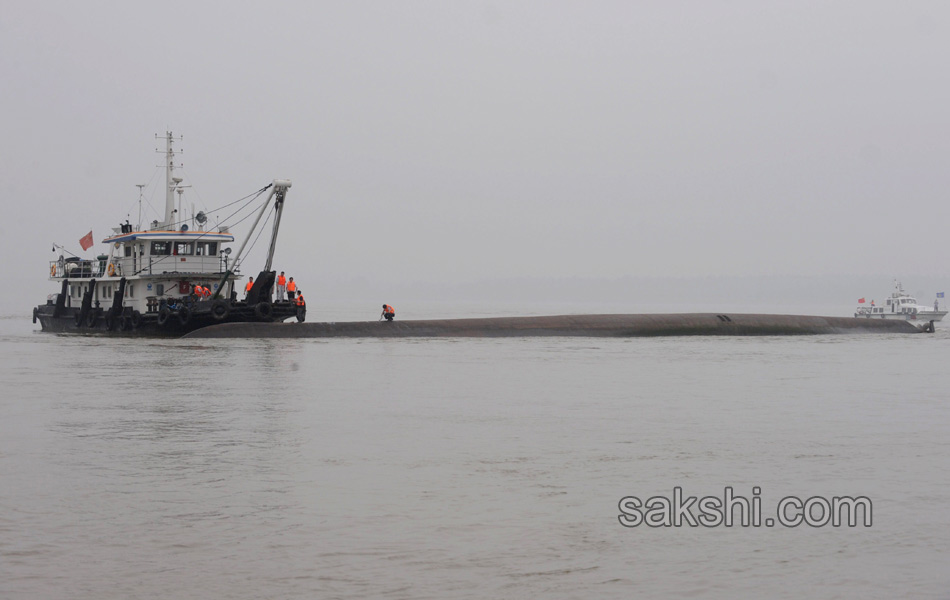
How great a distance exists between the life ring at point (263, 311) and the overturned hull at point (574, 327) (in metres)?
0.50

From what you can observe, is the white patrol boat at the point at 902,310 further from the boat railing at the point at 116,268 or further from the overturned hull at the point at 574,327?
the boat railing at the point at 116,268

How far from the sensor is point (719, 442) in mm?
16062

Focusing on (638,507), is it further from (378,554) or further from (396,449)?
(396,449)

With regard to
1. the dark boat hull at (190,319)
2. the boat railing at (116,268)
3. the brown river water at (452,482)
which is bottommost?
the brown river water at (452,482)

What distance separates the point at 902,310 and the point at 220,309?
155ft

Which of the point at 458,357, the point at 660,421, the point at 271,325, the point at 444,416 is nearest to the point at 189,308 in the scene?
the point at 271,325

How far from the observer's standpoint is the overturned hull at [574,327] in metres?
42.0

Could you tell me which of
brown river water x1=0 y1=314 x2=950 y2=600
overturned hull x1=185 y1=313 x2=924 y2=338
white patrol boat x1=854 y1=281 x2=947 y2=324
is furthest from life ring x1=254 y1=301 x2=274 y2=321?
white patrol boat x1=854 y1=281 x2=947 y2=324

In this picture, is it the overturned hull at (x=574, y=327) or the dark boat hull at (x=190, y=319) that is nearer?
the dark boat hull at (x=190, y=319)

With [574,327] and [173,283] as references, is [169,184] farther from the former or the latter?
[574,327]

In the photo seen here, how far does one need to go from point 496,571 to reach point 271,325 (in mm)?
34194

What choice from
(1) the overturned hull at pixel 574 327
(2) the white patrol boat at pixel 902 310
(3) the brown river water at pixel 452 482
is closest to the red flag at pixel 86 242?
(1) the overturned hull at pixel 574 327

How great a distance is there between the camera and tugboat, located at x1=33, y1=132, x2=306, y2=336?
137 ft

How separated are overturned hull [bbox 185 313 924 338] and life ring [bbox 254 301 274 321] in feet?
1.64
